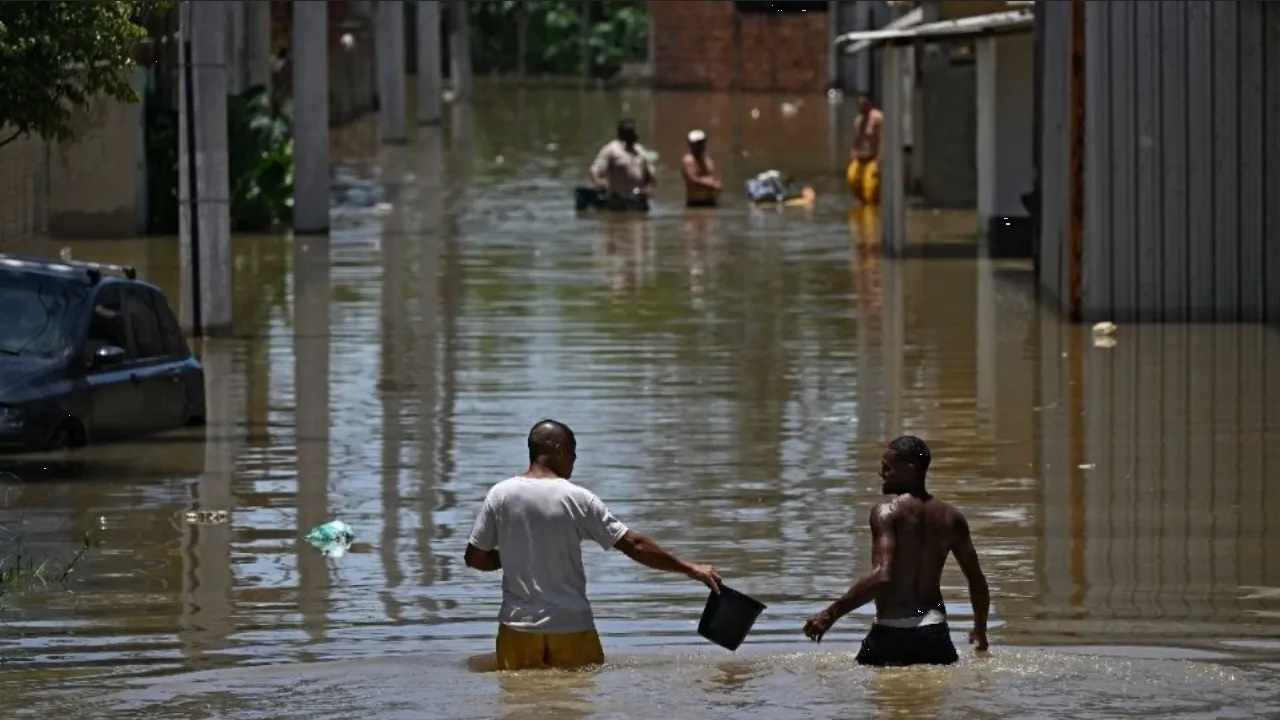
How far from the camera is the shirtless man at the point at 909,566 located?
10531mm

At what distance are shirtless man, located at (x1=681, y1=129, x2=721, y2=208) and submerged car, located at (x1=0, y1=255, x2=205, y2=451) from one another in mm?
18938

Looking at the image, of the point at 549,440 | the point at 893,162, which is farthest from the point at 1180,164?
the point at 549,440

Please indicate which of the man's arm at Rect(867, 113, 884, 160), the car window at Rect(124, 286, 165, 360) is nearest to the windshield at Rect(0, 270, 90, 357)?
the car window at Rect(124, 286, 165, 360)

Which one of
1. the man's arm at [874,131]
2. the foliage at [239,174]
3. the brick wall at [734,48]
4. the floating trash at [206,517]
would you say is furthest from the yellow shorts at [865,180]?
the brick wall at [734,48]

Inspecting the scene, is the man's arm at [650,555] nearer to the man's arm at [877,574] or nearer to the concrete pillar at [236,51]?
the man's arm at [877,574]

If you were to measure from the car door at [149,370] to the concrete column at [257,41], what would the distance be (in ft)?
93.5

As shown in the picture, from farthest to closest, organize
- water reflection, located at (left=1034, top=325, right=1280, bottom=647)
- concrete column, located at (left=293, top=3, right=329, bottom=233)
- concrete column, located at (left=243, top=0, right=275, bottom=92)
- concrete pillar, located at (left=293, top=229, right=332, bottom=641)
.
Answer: concrete column, located at (left=243, top=0, right=275, bottom=92)
concrete column, located at (left=293, top=3, right=329, bottom=233)
concrete pillar, located at (left=293, top=229, right=332, bottom=641)
water reflection, located at (left=1034, top=325, right=1280, bottom=647)

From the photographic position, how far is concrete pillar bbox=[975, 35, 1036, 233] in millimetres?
32500

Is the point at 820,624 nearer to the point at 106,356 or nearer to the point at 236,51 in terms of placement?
Answer: the point at 106,356

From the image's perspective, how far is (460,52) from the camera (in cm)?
6975

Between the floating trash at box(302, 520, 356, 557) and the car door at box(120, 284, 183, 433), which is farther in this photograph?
the car door at box(120, 284, 183, 433)

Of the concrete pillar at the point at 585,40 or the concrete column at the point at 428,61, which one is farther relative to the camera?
the concrete pillar at the point at 585,40

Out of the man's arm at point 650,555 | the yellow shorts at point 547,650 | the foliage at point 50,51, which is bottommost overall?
the yellow shorts at point 547,650

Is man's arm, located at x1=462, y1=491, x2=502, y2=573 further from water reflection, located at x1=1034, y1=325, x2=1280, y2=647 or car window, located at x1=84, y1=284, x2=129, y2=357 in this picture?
car window, located at x1=84, y1=284, x2=129, y2=357
